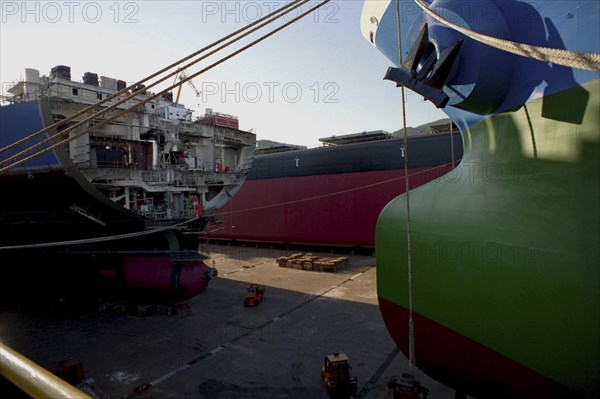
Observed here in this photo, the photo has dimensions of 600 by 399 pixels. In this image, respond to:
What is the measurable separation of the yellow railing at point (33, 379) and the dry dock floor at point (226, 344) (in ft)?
19.8

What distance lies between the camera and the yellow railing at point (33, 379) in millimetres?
1266

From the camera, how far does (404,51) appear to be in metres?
6.98

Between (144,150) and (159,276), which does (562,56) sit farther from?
(144,150)

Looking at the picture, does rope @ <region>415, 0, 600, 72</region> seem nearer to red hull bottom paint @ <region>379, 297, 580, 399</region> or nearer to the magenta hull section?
red hull bottom paint @ <region>379, 297, 580, 399</region>

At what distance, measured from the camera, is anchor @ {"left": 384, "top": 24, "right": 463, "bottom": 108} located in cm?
525

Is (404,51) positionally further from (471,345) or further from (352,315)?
(352,315)

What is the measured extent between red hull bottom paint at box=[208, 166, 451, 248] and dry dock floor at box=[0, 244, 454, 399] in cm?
588

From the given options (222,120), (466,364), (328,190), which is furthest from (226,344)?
(328,190)

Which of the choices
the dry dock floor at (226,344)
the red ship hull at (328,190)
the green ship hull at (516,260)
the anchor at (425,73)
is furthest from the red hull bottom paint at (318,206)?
the green ship hull at (516,260)

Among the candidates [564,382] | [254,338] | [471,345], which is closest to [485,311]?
[471,345]

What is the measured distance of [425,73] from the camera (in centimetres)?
551

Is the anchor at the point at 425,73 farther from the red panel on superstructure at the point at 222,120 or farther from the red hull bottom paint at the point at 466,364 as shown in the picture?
the red panel on superstructure at the point at 222,120

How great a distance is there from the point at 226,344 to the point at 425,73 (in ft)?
25.0

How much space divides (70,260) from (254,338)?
6.82 metres
